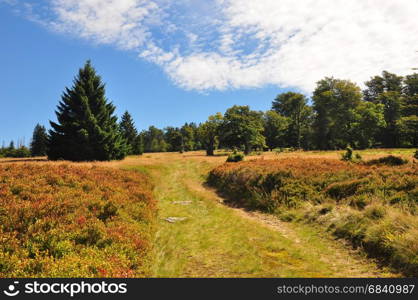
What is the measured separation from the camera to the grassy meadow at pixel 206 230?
20.1 ft

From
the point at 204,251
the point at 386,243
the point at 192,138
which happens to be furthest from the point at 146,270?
the point at 192,138

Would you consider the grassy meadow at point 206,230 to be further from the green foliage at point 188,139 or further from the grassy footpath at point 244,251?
the green foliage at point 188,139

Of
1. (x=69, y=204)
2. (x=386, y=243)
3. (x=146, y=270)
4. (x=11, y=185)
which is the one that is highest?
(x=11, y=185)

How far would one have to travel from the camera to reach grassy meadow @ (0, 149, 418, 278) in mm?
6113

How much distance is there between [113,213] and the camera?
9.59 metres

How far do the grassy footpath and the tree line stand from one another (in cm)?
1613

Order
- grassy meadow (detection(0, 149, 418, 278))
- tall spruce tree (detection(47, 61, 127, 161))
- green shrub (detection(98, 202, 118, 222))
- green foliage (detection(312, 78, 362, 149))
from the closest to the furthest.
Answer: grassy meadow (detection(0, 149, 418, 278)) < green shrub (detection(98, 202, 118, 222)) < tall spruce tree (detection(47, 61, 127, 161)) < green foliage (detection(312, 78, 362, 149))

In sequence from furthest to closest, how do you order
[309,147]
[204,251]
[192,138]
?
[192,138] → [309,147] → [204,251]

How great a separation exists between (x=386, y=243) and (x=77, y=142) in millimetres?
34211

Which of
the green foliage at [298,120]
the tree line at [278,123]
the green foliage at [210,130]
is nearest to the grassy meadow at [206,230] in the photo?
the tree line at [278,123]

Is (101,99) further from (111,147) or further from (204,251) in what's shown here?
(204,251)

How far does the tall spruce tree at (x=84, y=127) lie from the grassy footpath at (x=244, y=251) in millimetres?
25099

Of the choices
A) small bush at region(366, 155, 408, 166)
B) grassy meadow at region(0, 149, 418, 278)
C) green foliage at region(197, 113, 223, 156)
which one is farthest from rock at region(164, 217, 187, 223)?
green foliage at region(197, 113, 223, 156)

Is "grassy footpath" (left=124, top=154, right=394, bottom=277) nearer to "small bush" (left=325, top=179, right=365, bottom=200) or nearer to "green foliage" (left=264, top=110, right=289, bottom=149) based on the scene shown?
"small bush" (left=325, top=179, right=365, bottom=200)
